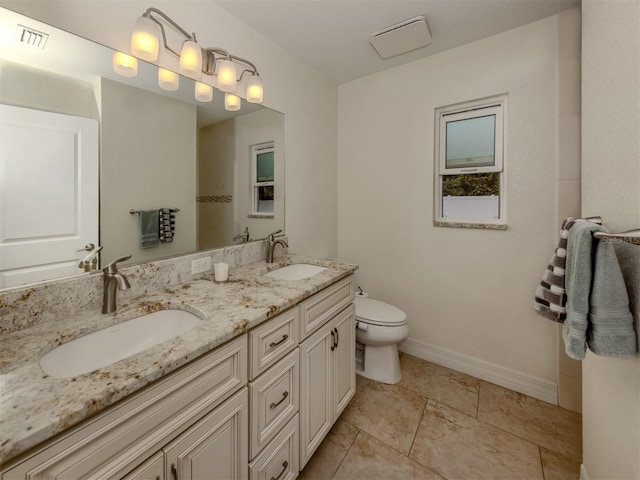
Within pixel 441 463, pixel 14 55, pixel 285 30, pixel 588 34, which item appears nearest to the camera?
pixel 14 55

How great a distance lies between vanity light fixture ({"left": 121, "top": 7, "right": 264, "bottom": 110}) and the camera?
3.66 feet

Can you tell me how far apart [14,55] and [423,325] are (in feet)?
8.74

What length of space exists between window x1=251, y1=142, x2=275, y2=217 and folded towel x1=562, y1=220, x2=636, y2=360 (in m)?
1.58

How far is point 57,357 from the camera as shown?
795mm

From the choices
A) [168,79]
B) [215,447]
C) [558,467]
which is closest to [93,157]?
[168,79]

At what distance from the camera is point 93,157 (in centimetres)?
106

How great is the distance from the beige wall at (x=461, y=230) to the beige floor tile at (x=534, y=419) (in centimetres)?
14

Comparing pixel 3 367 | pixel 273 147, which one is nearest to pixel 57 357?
pixel 3 367

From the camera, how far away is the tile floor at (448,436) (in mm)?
1333

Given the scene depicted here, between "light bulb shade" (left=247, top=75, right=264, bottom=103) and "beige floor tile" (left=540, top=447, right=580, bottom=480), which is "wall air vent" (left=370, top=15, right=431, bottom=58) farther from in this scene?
"beige floor tile" (left=540, top=447, right=580, bottom=480)

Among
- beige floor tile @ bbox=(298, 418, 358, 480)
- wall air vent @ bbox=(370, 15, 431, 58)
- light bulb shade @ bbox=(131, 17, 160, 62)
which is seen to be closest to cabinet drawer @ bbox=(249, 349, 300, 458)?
beige floor tile @ bbox=(298, 418, 358, 480)

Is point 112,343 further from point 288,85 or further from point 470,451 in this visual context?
point 288,85

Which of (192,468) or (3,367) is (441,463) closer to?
(192,468)

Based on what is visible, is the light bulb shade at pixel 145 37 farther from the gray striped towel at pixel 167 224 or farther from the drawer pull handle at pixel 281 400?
the drawer pull handle at pixel 281 400
